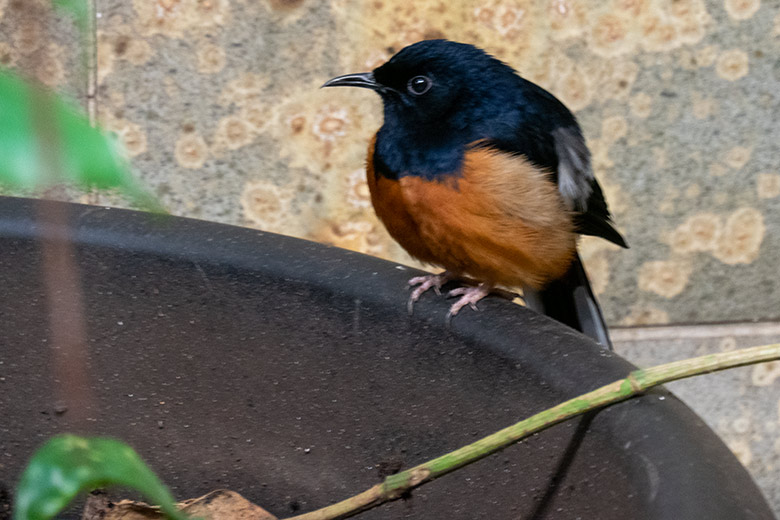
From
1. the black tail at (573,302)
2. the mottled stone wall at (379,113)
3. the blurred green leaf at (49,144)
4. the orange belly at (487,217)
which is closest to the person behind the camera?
the blurred green leaf at (49,144)

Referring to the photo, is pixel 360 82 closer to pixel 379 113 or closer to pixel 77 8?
pixel 379 113

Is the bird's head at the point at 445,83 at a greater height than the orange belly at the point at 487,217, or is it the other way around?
the bird's head at the point at 445,83

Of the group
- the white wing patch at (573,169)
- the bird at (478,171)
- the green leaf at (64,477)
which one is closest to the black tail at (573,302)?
the bird at (478,171)

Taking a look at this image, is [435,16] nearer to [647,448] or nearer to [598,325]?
[598,325]

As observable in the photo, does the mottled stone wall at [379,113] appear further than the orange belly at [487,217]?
Yes

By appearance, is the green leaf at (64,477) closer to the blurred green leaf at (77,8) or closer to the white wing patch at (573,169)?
the blurred green leaf at (77,8)

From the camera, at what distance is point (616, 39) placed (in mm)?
1929

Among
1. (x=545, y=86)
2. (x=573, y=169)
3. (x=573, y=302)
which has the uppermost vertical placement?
(x=545, y=86)

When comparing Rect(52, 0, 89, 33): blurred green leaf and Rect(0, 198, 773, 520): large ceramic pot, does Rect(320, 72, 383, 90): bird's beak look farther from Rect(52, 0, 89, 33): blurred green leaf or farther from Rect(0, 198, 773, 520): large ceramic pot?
Rect(52, 0, 89, 33): blurred green leaf

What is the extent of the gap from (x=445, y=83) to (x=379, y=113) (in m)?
0.49

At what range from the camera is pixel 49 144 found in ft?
0.74

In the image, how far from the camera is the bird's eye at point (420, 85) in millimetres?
1476

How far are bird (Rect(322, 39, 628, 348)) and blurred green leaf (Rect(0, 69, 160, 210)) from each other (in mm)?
1082

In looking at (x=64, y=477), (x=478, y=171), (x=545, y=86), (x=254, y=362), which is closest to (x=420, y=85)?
(x=478, y=171)
